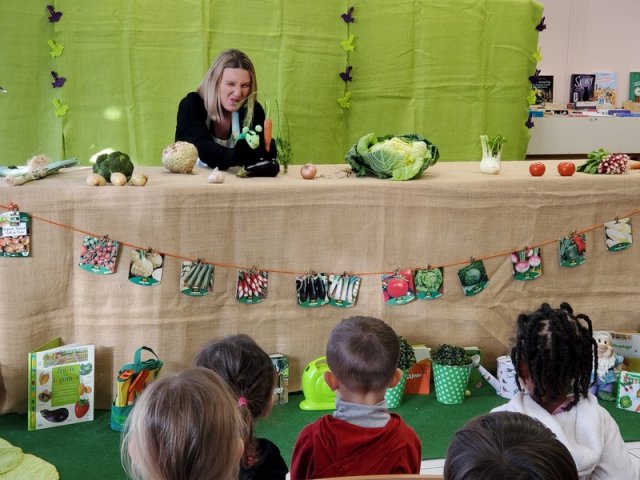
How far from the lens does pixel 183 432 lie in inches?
51.8

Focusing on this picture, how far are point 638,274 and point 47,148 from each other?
3.72 meters

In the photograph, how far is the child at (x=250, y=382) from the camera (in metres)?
1.82

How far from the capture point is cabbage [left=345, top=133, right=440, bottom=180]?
3248 mm

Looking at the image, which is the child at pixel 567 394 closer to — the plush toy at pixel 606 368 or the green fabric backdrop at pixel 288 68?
the plush toy at pixel 606 368

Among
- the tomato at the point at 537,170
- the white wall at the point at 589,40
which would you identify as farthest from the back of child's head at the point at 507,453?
the white wall at the point at 589,40

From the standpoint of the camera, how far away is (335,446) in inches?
73.8

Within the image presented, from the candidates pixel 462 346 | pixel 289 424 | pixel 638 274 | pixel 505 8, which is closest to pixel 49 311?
pixel 289 424

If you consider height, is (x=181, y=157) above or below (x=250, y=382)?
above

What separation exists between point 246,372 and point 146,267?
1283 mm

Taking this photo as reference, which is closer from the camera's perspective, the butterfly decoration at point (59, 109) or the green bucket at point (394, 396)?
the green bucket at point (394, 396)

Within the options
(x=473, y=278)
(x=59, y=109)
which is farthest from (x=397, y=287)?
(x=59, y=109)

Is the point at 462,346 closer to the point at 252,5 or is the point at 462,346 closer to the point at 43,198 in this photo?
the point at 43,198

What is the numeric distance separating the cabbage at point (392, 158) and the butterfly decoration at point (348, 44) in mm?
2033

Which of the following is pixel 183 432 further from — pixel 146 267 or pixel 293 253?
pixel 293 253
